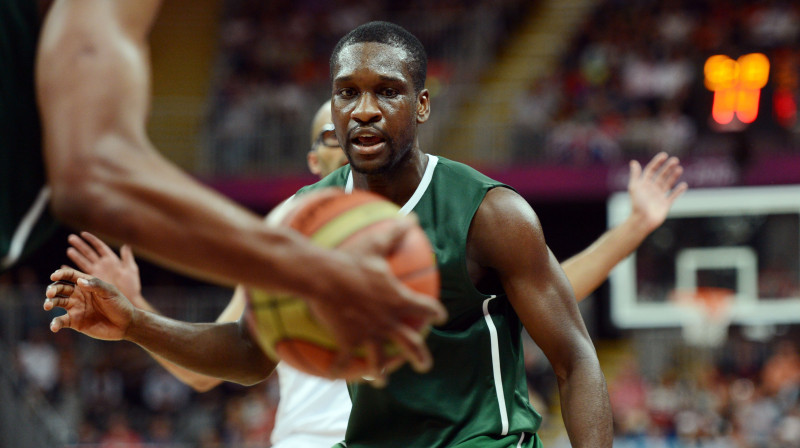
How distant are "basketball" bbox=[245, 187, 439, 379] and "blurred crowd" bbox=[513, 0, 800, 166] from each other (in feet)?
38.1

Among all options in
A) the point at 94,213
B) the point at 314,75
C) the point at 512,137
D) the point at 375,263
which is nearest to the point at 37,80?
the point at 94,213

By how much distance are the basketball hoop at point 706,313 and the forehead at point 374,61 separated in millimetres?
11626

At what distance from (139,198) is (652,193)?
3.17 metres

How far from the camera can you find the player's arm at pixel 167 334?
Result: 336cm

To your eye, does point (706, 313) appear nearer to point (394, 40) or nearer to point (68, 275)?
point (394, 40)

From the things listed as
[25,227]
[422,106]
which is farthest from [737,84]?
[25,227]

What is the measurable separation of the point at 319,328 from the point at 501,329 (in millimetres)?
1202

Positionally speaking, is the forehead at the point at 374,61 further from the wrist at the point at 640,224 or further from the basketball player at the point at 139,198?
the wrist at the point at 640,224

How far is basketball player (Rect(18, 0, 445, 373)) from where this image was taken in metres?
1.95

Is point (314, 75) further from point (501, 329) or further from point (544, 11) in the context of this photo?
point (501, 329)

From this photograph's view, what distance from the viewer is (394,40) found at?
3348 millimetres

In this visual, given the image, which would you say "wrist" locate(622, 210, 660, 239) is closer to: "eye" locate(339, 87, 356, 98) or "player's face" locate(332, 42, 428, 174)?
"player's face" locate(332, 42, 428, 174)

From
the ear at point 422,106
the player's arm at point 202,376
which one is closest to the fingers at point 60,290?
the player's arm at point 202,376

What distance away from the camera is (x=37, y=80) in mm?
2006
